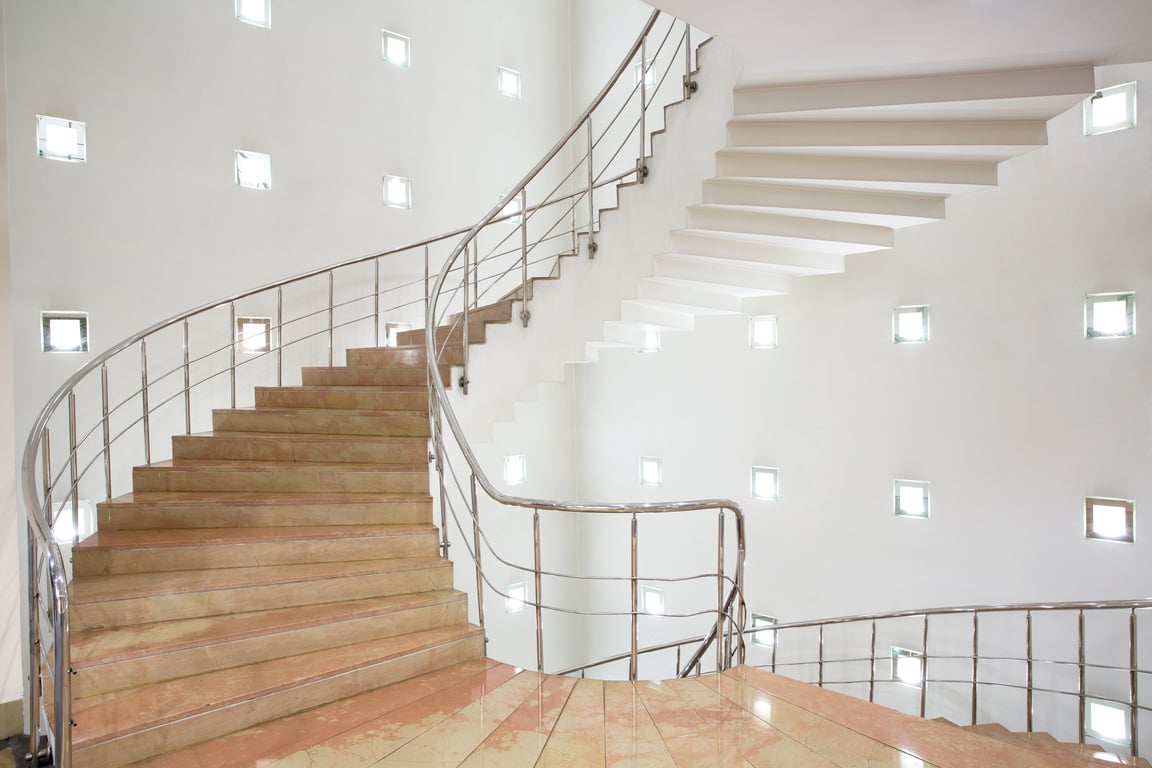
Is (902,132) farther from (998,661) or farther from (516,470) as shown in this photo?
(516,470)

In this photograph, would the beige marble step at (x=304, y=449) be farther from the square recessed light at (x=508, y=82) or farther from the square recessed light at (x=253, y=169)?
the square recessed light at (x=508, y=82)

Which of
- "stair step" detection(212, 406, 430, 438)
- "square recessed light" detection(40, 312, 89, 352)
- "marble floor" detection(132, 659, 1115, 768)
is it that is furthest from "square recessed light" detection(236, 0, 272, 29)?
"marble floor" detection(132, 659, 1115, 768)

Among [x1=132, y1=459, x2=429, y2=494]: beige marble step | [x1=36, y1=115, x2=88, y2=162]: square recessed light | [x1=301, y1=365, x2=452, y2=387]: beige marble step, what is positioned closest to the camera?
[x1=132, y1=459, x2=429, y2=494]: beige marble step

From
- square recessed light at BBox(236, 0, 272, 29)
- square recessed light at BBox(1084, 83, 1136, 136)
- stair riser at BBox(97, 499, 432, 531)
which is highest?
square recessed light at BBox(236, 0, 272, 29)

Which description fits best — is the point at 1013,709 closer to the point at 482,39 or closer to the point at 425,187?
the point at 425,187

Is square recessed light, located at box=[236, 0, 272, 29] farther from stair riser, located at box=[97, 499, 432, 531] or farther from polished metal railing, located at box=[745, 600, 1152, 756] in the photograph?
polished metal railing, located at box=[745, 600, 1152, 756]

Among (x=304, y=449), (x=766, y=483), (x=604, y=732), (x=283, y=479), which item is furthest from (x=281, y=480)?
→ (x=766, y=483)

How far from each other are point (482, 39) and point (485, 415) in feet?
13.1

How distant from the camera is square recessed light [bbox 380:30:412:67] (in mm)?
5891

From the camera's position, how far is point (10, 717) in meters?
2.92

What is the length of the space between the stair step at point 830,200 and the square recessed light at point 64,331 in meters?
3.94

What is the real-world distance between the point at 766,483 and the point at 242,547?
155 inches

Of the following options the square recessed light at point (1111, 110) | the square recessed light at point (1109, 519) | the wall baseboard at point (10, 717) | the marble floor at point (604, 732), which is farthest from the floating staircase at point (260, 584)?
the square recessed light at point (1111, 110)

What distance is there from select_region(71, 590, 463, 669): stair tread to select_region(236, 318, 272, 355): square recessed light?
2.62 meters
